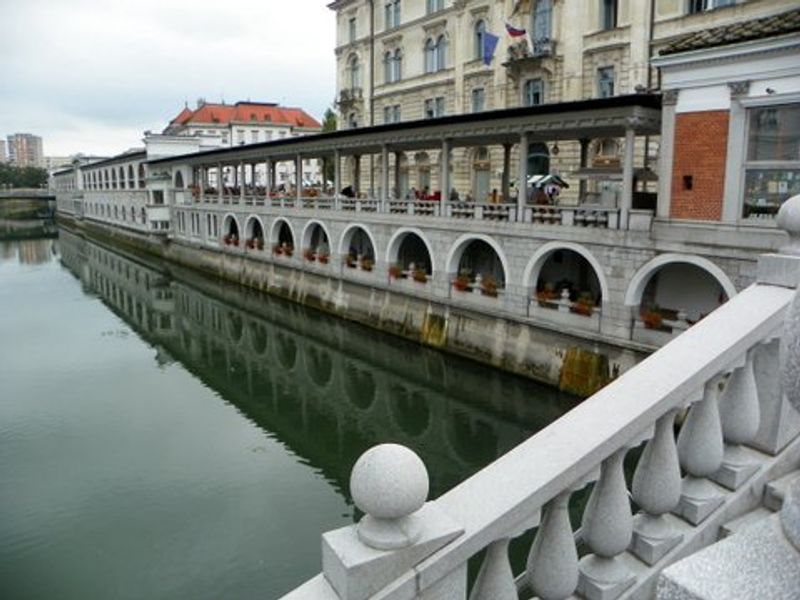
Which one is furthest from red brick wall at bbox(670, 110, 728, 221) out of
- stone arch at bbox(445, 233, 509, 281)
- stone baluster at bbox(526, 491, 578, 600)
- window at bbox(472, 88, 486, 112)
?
window at bbox(472, 88, 486, 112)

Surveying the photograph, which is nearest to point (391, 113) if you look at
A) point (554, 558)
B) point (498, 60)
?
point (498, 60)

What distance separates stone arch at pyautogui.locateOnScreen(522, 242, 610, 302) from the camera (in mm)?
17391

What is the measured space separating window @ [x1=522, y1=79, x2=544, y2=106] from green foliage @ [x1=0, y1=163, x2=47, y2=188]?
12953 cm

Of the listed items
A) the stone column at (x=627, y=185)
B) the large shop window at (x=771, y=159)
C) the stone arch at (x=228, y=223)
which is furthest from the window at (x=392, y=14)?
the large shop window at (x=771, y=159)

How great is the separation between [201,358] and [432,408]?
1137 cm

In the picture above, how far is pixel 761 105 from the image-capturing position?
14.3 m

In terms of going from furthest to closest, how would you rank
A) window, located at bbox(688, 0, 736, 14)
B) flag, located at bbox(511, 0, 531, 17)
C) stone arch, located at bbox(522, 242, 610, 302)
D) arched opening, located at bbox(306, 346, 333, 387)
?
1. flag, located at bbox(511, 0, 531, 17)
2. window, located at bbox(688, 0, 736, 14)
3. arched opening, located at bbox(306, 346, 333, 387)
4. stone arch, located at bbox(522, 242, 610, 302)

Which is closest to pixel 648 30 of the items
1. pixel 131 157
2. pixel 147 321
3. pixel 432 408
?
pixel 432 408

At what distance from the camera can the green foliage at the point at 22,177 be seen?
131 meters

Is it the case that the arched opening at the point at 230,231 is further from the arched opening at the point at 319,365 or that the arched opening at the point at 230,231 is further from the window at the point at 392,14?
the arched opening at the point at 319,365

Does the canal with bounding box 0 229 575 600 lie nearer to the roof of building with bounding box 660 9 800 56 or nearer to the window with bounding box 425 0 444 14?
the roof of building with bounding box 660 9 800 56

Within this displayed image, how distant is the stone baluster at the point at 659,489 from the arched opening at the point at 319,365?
63.2 feet

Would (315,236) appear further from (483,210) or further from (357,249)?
(483,210)

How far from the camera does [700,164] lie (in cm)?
1539
